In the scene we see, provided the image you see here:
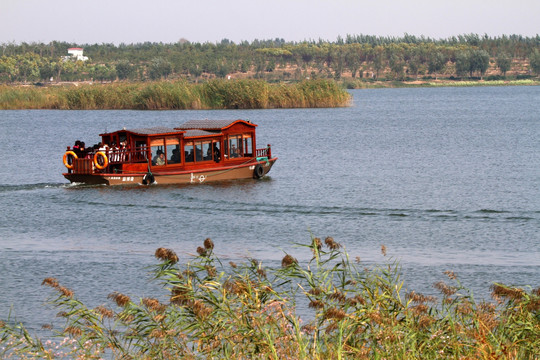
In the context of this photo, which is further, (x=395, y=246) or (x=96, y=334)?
(x=395, y=246)

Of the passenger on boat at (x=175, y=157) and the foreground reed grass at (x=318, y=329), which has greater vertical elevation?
the foreground reed grass at (x=318, y=329)

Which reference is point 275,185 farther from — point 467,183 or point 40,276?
point 40,276

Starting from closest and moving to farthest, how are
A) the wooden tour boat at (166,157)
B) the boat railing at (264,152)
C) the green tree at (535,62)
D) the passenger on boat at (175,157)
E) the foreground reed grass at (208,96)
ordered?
the wooden tour boat at (166,157) < the passenger on boat at (175,157) < the boat railing at (264,152) < the foreground reed grass at (208,96) < the green tree at (535,62)

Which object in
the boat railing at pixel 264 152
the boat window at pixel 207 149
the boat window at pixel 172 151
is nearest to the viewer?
the boat window at pixel 172 151

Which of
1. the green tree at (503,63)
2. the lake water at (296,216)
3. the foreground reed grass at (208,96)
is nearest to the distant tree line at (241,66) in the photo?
the green tree at (503,63)

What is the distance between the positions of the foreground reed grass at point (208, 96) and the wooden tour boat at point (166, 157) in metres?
44.2

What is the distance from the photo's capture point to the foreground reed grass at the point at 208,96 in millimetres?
81375

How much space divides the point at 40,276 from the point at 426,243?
9438mm

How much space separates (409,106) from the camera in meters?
105

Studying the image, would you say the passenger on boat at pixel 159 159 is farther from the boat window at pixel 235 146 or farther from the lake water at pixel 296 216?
the boat window at pixel 235 146

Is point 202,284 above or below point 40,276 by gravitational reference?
above

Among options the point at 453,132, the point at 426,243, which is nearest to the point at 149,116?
the point at 453,132

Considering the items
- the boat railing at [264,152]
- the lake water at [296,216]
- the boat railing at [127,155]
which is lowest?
the lake water at [296,216]

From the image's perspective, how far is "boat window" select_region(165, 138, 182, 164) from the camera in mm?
33688
